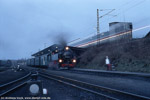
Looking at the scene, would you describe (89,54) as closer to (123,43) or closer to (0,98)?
(123,43)

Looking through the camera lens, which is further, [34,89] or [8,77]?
[8,77]

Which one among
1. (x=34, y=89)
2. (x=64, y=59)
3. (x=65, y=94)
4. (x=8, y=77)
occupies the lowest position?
(x=8, y=77)

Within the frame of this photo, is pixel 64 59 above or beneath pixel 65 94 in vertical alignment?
above

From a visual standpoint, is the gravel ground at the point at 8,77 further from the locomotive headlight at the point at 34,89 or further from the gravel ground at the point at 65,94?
the locomotive headlight at the point at 34,89

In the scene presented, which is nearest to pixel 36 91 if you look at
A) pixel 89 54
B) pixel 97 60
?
pixel 97 60

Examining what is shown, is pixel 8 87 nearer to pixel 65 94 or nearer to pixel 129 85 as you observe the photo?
pixel 65 94

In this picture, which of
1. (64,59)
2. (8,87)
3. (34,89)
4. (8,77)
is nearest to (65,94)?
(34,89)

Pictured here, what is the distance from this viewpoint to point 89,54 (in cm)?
3291

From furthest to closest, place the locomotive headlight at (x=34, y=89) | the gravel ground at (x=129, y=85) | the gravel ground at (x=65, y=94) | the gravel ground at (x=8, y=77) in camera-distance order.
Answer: the gravel ground at (x=8, y=77), the gravel ground at (x=129, y=85), the gravel ground at (x=65, y=94), the locomotive headlight at (x=34, y=89)

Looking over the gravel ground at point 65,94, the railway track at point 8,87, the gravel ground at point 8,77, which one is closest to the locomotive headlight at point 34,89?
the gravel ground at point 65,94

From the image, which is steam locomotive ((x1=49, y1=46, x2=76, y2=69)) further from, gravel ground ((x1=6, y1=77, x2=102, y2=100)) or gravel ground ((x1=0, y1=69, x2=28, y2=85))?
gravel ground ((x1=6, y1=77, x2=102, y2=100))

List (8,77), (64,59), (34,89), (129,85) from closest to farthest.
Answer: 1. (34,89)
2. (129,85)
3. (8,77)
4. (64,59)

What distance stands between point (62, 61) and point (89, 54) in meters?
8.78

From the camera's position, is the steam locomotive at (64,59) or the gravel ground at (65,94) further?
the steam locomotive at (64,59)
